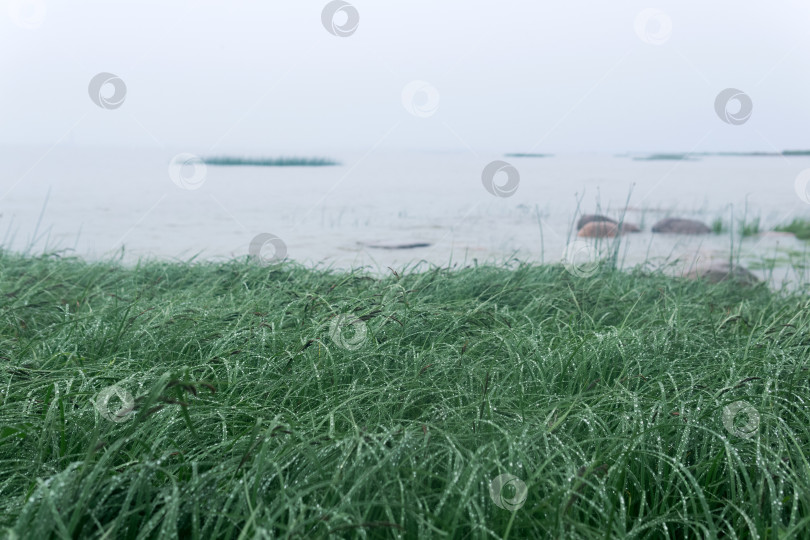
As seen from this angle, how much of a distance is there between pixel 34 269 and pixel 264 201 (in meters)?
5.21

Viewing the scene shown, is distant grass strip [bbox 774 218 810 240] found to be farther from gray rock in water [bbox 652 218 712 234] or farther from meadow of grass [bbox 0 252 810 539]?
meadow of grass [bbox 0 252 810 539]

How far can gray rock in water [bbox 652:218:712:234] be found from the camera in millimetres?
8289

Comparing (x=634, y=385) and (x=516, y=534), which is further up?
(x=634, y=385)

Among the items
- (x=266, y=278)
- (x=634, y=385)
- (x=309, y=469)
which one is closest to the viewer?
(x=309, y=469)

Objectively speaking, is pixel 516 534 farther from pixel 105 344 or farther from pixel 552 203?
pixel 552 203

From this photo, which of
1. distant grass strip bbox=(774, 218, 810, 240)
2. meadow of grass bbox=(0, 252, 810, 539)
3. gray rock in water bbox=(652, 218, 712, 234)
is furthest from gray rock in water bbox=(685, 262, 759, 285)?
distant grass strip bbox=(774, 218, 810, 240)

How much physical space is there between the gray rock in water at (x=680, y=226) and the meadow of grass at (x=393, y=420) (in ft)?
17.1

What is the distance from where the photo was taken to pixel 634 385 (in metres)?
2.26

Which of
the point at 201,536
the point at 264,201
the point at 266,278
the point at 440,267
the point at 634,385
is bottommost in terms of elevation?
the point at 201,536

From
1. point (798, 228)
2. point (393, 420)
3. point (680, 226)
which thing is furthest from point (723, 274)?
point (798, 228)

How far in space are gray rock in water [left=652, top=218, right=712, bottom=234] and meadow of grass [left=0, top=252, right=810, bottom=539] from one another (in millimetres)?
5207

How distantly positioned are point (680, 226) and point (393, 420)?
739 centimetres

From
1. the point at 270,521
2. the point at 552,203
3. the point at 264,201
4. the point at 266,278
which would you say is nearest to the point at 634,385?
the point at 270,521

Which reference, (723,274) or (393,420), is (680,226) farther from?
(393,420)
